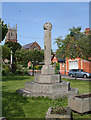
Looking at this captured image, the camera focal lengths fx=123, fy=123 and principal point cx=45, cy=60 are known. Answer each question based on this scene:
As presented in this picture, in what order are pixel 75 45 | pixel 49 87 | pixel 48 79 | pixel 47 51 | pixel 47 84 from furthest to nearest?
pixel 75 45, pixel 47 51, pixel 48 79, pixel 47 84, pixel 49 87

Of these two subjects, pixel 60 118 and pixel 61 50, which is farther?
pixel 61 50

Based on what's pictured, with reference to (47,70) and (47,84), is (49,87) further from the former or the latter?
(47,70)

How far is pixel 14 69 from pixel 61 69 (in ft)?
41.6

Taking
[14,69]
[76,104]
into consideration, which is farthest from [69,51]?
[14,69]

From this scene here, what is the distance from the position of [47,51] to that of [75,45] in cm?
735

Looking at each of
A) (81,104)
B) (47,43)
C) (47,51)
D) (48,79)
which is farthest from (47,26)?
(81,104)

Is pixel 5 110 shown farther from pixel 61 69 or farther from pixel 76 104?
pixel 61 69

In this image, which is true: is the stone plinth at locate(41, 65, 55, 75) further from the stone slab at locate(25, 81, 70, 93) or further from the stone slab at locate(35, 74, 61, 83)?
the stone slab at locate(25, 81, 70, 93)

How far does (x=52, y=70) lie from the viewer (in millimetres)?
8820

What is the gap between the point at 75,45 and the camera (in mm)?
15164

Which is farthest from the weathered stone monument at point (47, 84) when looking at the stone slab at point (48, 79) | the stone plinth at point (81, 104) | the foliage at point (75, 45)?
the foliage at point (75, 45)

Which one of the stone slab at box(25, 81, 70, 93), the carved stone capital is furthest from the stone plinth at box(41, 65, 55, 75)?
the carved stone capital

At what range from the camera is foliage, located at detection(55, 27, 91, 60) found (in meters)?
14.4

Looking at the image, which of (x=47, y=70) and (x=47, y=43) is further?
(x=47, y=43)
